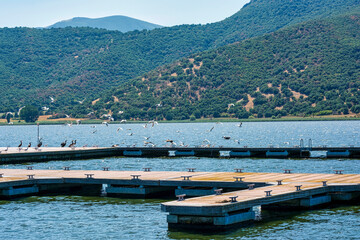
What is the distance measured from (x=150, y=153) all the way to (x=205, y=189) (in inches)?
1696

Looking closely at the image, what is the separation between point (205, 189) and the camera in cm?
3659

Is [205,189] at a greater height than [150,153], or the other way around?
[150,153]

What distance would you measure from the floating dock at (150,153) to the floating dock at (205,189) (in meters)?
20.9

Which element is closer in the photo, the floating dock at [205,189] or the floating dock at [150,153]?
the floating dock at [205,189]

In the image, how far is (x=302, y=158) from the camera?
232 ft

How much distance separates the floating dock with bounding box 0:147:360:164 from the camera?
6700 centimetres

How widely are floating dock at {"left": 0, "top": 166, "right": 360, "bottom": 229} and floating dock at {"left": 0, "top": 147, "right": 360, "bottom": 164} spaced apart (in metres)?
20.9

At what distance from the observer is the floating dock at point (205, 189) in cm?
2853

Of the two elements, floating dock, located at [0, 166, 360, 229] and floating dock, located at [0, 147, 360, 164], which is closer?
floating dock, located at [0, 166, 360, 229]

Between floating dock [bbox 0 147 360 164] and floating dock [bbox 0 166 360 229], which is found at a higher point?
floating dock [bbox 0 147 360 164]

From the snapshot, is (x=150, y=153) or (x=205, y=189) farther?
(x=150, y=153)

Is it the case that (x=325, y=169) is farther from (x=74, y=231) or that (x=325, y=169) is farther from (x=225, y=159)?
(x=74, y=231)

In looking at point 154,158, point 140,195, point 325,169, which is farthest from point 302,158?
point 140,195

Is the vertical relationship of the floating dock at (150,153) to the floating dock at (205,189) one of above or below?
above
